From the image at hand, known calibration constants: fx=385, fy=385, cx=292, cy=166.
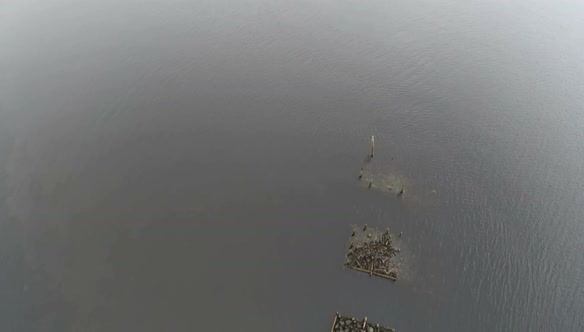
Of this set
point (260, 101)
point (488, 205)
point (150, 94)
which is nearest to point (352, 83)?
point (260, 101)

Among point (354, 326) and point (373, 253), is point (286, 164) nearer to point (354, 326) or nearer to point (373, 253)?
point (373, 253)

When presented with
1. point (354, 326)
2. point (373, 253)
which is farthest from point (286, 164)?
point (354, 326)

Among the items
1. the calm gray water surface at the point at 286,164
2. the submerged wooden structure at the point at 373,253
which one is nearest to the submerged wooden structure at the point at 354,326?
the calm gray water surface at the point at 286,164

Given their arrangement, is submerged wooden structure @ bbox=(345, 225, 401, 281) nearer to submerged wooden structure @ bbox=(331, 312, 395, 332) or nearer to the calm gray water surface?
the calm gray water surface

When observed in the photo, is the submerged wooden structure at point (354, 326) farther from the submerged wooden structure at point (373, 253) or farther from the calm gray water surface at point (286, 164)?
the submerged wooden structure at point (373, 253)

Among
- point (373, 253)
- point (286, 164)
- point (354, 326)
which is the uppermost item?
point (286, 164)

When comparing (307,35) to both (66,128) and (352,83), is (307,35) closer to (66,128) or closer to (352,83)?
(352,83)
